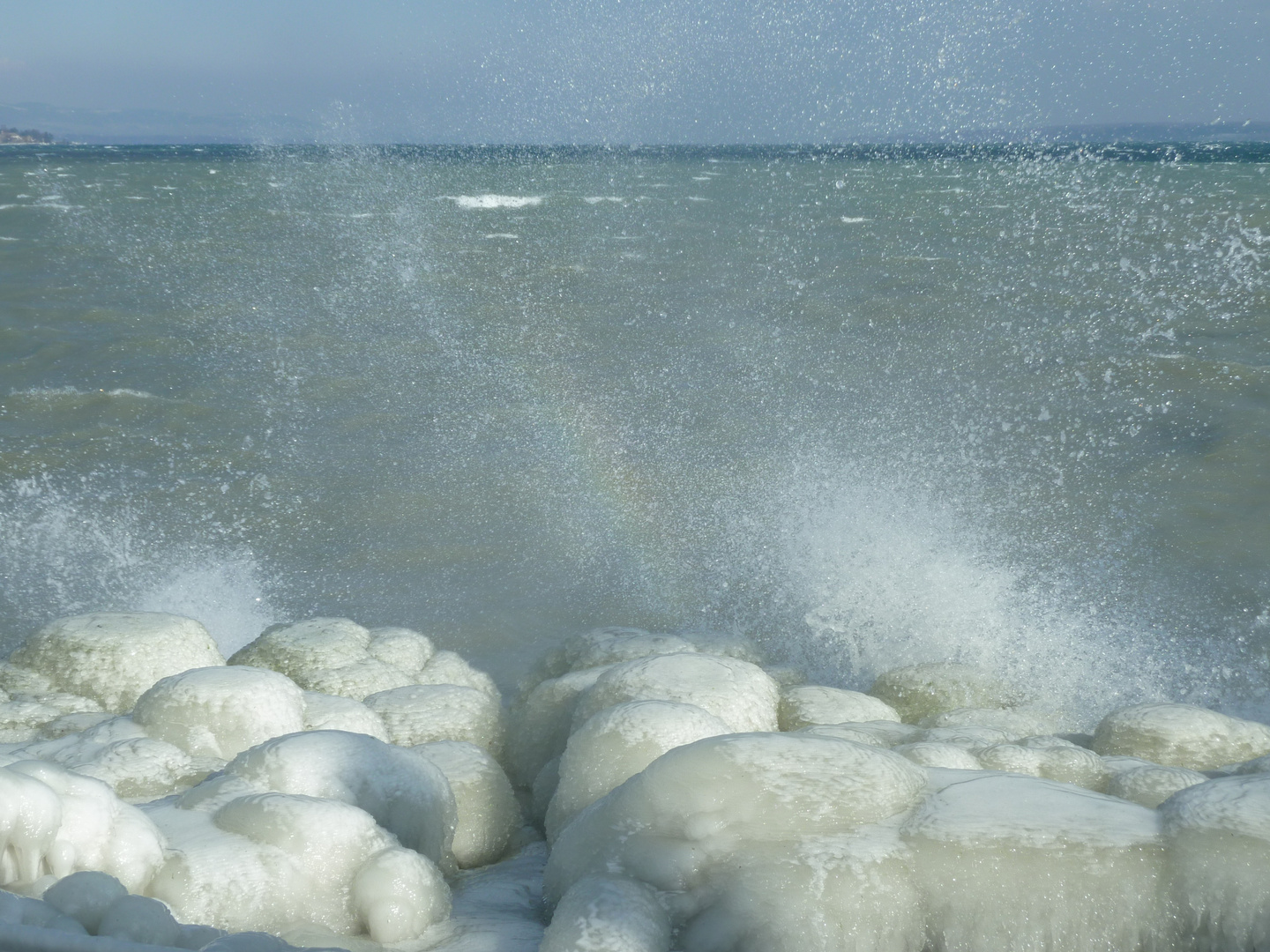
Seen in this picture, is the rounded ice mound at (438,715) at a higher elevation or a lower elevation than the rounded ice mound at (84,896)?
lower

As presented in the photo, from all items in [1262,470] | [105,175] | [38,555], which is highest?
[105,175]

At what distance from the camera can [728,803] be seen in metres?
2.55

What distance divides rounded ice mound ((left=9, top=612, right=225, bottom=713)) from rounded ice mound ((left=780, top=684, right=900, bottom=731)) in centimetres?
222

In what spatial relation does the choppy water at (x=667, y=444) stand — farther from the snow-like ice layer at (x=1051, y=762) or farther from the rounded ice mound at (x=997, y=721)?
the snow-like ice layer at (x=1051, y=762)

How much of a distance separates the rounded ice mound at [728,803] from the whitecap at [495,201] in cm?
2887

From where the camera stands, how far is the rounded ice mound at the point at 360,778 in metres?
2.97

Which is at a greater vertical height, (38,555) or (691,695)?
(691,695)

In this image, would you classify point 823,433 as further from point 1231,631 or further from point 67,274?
point 67,274

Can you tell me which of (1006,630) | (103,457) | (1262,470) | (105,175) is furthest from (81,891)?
(105,175)

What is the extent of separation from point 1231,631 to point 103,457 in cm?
802

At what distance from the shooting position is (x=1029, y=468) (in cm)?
919

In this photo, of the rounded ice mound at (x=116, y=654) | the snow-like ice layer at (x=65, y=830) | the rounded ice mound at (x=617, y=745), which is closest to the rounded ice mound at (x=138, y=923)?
the snow-like ice layer at (x=65, y=830)

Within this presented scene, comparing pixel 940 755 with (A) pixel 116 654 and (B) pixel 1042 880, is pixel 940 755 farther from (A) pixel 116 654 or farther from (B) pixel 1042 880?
(A) pixel 116 654

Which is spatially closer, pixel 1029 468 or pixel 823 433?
pixel 1029 468
